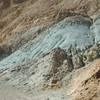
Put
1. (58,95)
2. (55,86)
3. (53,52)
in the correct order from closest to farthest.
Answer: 1. (58,95)
2. (55,86)
3. (53,52)

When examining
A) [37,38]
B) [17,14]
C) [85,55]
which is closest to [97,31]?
[85,55]

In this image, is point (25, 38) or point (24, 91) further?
point (25, 38)

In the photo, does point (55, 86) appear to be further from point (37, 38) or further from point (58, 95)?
point (37, 38)

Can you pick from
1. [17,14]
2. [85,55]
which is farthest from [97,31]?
[17,14]

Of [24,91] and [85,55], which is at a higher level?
[85,55]

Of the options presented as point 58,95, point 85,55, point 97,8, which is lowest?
point 58,95

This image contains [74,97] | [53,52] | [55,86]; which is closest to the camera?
[74,97]
